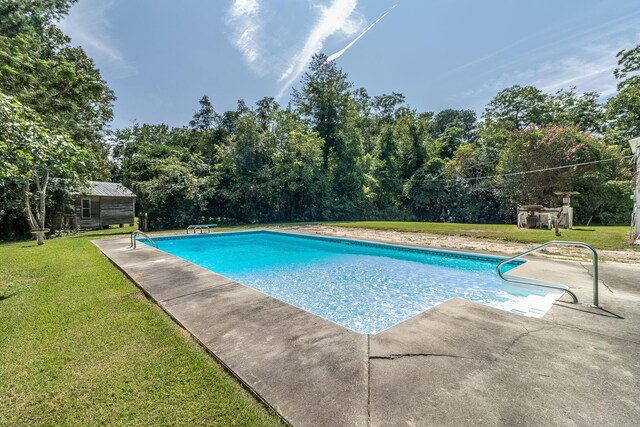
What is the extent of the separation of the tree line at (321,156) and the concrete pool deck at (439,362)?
23.5ft

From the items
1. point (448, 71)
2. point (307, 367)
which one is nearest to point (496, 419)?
point (307, 367)

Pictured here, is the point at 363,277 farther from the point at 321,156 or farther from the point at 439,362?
the point at 321,156

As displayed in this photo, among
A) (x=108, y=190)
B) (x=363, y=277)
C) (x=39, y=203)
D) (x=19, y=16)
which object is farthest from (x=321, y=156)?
(x=39, y=203)

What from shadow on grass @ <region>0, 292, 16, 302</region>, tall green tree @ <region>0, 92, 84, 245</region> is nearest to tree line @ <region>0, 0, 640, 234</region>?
tall green tree @ <region>0, 92, 84, 245</region>

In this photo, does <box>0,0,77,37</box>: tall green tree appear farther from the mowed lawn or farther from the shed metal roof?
the shed metal roof

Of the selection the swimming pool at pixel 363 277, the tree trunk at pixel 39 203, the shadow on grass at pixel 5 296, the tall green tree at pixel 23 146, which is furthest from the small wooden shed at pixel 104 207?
the tall green tree at pixel 23 146

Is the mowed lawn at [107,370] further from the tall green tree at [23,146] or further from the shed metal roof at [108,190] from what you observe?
the shed metal roof at [108,190]

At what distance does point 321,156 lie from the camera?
18.9 meters

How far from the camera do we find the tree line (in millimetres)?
10570

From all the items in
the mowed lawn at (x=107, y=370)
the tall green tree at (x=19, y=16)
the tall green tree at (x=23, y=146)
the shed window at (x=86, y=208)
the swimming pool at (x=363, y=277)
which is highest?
the tall green tree at (x=19, y=16)

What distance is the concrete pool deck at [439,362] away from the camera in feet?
4.84

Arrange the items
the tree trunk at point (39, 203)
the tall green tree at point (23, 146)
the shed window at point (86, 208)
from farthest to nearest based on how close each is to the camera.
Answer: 1. the shed window at point (86, 208)
2. the tree trunk at point (39, 203)
3. the tall green tree at point (23, 146)

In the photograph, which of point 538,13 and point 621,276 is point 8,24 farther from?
point 538,13

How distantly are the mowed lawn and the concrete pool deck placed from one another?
18cm
